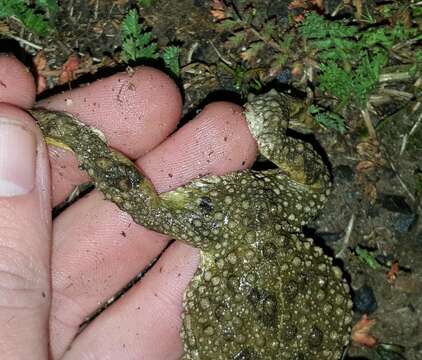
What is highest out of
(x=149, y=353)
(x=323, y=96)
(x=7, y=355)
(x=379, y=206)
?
(x=323, y=96)

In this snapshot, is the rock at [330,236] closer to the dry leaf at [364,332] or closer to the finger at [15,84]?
the dry leaf at [364,332]

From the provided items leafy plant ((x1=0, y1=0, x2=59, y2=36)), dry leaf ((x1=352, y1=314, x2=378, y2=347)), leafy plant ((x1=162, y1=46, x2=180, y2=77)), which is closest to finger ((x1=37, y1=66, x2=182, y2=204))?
leafy plant ((x1=162, y1=46, x2=180, y2=77))

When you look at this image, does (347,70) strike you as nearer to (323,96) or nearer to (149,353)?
(323,96)

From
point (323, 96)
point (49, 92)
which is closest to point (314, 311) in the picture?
point (323, 96)

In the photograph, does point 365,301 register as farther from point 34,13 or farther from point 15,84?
point 34,13

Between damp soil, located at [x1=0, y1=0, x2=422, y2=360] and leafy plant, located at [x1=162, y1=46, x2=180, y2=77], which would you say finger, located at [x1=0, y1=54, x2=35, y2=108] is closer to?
damp soil, located at [x1=0, y1=0, x2=422, y2=360]

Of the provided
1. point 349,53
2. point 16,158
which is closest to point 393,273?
point 349,53
